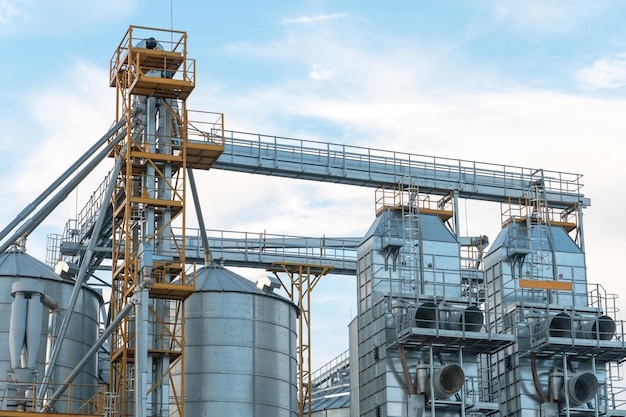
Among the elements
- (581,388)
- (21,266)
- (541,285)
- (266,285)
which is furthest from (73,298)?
(581,388)

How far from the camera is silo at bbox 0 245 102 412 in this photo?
39.1 meters

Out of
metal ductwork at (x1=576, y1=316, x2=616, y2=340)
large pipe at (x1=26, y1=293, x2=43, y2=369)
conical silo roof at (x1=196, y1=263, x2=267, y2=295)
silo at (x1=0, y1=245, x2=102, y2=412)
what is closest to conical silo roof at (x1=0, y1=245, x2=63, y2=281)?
silo at (x1=0, y1=245, x2=102, y2=412)

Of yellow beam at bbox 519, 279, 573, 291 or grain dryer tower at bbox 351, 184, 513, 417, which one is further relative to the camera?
yellow beam at bbox 519, 279, 573, 291

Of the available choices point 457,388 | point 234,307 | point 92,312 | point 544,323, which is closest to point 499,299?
point 544,323

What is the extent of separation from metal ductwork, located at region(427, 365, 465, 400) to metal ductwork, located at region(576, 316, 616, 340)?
5825mm

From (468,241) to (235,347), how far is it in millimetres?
19715

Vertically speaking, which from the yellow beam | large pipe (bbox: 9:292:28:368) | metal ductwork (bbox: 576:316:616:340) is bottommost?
large pipe (bbox: 9:292:28:368)

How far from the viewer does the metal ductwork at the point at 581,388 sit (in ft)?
151

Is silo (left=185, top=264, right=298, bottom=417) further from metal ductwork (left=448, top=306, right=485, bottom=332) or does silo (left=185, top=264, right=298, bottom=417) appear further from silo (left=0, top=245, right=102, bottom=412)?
metal ductwork (left=448, top=306, right=485, bottom=332)

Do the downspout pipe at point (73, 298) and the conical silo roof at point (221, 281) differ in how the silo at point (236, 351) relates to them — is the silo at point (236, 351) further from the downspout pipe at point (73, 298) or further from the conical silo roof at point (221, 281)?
the downspout pipe at point (73, 298)

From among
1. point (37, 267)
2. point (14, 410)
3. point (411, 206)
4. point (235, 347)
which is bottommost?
point (14, 410)

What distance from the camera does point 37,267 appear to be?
4375 cm

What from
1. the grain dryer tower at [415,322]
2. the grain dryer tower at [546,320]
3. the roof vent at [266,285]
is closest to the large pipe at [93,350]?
the roof vent at [266,285]

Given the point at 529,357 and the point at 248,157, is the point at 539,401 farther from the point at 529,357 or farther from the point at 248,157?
the point at 248,157
